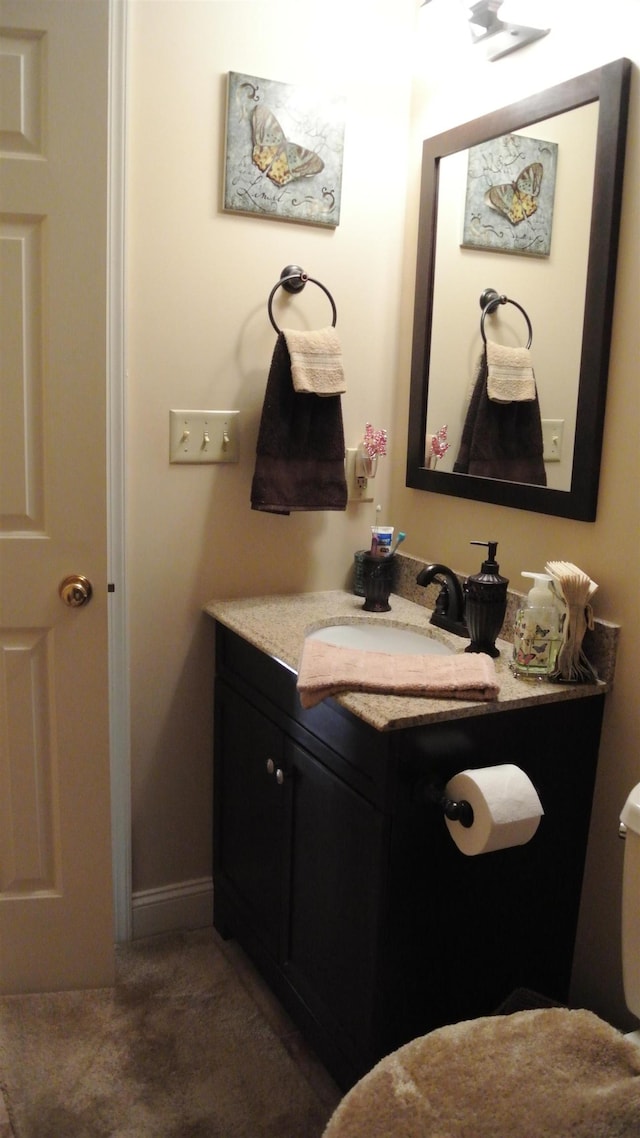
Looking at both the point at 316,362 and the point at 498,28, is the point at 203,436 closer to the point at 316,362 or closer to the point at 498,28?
the point at 316,362

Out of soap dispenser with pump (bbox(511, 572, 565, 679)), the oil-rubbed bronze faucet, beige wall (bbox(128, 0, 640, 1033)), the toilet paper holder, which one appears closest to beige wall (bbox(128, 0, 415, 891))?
beige wall (bbox(128, 0, 640, 1033))

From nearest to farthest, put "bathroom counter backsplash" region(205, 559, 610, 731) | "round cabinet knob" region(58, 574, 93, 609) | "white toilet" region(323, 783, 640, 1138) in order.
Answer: "white toilet" region(323, 783, 640, 1138)
"bathroom counter backsplash" region(205, 559, 610, 731)
"round cabinet knob" region(58, 574, 93, 609)

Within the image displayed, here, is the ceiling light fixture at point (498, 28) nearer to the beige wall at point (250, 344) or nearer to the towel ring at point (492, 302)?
the beige wall at point (250, 344)

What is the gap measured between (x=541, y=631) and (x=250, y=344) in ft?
2.95

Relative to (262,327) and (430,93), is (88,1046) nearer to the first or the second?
(262,327)

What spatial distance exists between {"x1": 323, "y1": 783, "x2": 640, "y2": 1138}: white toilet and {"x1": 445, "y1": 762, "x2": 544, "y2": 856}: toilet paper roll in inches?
9.4

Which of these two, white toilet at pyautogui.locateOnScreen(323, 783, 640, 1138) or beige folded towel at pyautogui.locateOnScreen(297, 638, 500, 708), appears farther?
beige folded towel at pyautogui.locateOnScreen(297, 638, 500, 708)

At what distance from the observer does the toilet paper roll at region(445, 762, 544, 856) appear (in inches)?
51.1

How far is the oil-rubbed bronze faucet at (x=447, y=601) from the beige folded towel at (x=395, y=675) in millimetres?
235

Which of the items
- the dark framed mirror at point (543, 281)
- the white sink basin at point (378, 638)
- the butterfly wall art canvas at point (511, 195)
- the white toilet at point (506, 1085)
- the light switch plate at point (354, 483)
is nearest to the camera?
the white toilet at point (506, 1085)

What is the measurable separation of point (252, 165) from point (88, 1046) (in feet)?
5.89

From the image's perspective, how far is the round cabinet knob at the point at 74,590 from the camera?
1714 mm

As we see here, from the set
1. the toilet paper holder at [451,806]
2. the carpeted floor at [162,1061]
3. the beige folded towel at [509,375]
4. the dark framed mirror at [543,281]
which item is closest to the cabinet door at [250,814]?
the carpeted floor at [162,1061]

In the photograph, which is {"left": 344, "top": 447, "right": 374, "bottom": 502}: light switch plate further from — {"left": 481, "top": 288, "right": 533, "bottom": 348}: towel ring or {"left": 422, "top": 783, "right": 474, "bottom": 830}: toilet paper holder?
{"left": 422, "top": 783, "right": 474, "bottom": 830}: toilet paper holder
